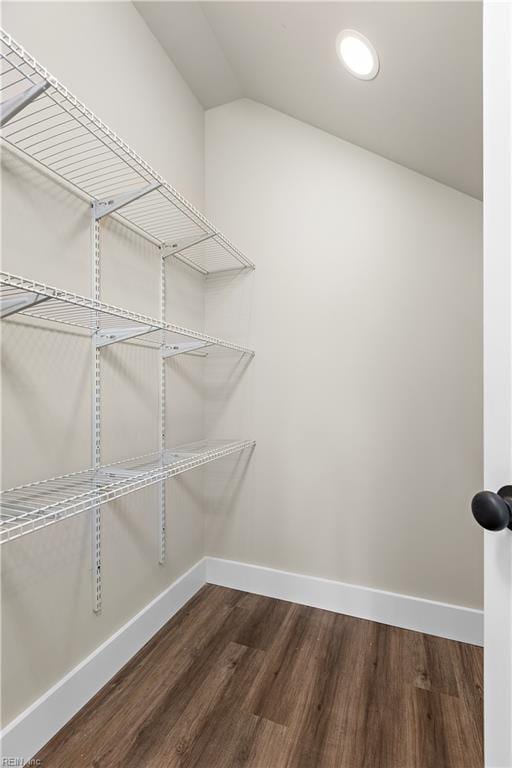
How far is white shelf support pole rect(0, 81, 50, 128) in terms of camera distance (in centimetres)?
77

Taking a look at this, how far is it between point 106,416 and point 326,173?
1.45m

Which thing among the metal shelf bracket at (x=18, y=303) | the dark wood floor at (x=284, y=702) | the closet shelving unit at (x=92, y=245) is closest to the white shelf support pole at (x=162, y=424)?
the closet shelving unit at (x=92, y=245)

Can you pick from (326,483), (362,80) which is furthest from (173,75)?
(326,483)

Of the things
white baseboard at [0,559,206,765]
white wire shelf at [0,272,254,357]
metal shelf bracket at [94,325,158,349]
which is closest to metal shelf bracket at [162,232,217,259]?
white wire shelf at [0,272,254,357]

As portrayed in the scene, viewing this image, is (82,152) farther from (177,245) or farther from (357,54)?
(357,54)

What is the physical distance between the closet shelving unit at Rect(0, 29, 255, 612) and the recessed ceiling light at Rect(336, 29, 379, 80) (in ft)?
2.29

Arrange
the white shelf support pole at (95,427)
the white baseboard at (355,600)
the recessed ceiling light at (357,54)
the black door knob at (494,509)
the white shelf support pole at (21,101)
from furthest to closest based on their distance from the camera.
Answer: the white baseboard at (355,600)
the white shelf support pole at (95,427)
the recessed ceiling light at (357,54)
the white shelf support pole at (21,101)
the black door knob at (494,509)

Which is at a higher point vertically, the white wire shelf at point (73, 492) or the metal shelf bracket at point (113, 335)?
the metal shelf bracket at point (113, 335)

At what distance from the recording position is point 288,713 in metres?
1.19

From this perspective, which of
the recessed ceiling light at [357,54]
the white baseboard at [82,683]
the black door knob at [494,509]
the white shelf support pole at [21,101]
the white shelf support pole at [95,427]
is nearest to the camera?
the black door knob at [494,509]

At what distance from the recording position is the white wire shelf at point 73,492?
84 centimetres

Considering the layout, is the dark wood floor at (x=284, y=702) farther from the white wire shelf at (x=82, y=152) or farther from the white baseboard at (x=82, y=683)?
the white wire shelf at (x=82, y=152)

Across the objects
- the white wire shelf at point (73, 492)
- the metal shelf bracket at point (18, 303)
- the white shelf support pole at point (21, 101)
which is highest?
the white shelf support pole at point (21, 101)

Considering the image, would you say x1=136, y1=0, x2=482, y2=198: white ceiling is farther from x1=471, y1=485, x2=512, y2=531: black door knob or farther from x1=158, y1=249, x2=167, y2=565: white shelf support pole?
x1=471, y1=485, x2=512, y2=531: black door knob
